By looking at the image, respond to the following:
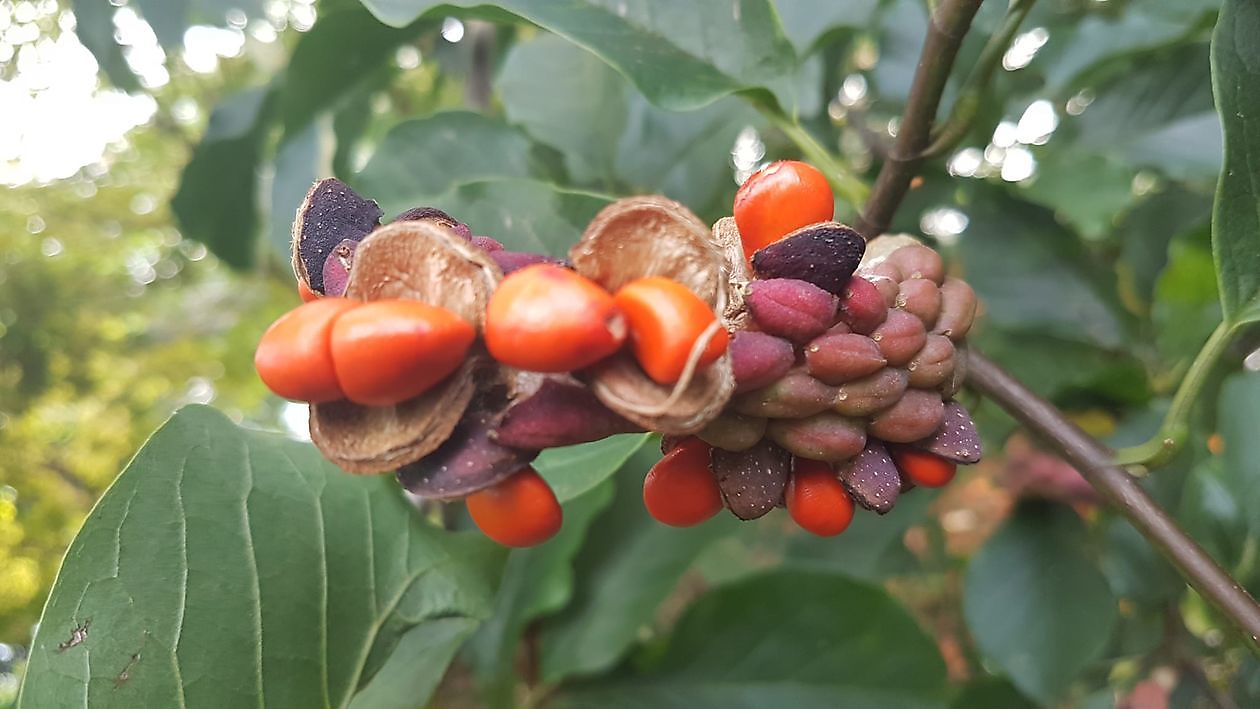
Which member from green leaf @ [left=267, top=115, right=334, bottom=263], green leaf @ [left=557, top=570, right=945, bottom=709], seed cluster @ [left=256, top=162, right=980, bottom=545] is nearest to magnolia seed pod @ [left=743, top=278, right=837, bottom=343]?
seed cluster @ [left=256, top=162, right=980, bottom=545]

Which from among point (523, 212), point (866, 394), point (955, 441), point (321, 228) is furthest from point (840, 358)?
point (523, 212)

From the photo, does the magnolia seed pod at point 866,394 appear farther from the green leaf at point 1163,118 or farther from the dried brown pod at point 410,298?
the green leaf at point 1163,118

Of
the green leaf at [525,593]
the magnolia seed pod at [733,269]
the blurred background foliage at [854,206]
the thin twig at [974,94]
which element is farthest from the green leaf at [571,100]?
the magnolia seed pod at [733,269]

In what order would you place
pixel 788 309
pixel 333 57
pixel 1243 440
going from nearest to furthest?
pixel 788 309 < pixel 1243 440 < pixel 333 57

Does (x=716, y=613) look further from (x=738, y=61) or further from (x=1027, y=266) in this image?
(x=738, y=61)


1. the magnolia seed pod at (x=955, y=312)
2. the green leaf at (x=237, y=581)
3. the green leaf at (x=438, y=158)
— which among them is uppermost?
the magnolia seed pod at (x=955, y=312)

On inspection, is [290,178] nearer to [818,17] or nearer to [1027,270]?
[818,17]
